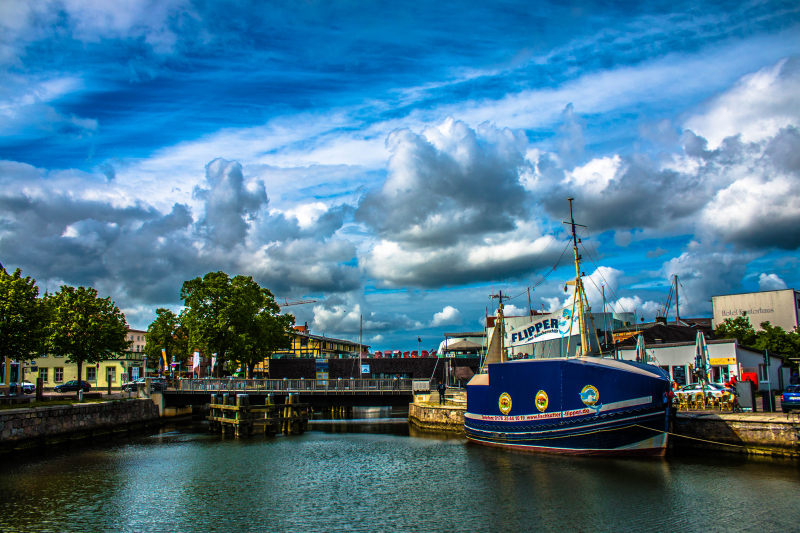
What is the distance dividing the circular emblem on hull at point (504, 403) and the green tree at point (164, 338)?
61.7m

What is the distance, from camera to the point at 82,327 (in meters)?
59.8

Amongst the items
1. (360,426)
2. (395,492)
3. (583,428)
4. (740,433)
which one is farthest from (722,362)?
(360,426)

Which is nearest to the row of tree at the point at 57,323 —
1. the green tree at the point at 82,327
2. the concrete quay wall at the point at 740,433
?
the green tree at the point at 82,327

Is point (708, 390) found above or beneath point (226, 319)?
beneath

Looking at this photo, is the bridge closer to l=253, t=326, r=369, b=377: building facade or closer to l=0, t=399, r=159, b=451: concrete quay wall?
l=0, t=399, r=159, b=451: concrete quay wall

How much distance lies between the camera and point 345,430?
57.1 metres

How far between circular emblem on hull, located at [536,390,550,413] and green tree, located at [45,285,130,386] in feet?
149

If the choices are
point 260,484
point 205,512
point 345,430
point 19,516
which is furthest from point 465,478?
point 345,430

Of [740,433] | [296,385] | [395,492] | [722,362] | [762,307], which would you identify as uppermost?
[762,307]

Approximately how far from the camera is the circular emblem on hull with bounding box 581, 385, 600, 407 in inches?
1319

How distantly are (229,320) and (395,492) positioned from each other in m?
48.4

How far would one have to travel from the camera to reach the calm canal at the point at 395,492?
22.4 m

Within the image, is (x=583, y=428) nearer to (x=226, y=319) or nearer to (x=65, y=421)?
(x=65, y=421)

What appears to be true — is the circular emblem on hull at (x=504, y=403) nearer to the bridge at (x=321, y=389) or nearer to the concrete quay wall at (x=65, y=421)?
the bridge at (x=321, y=389)
